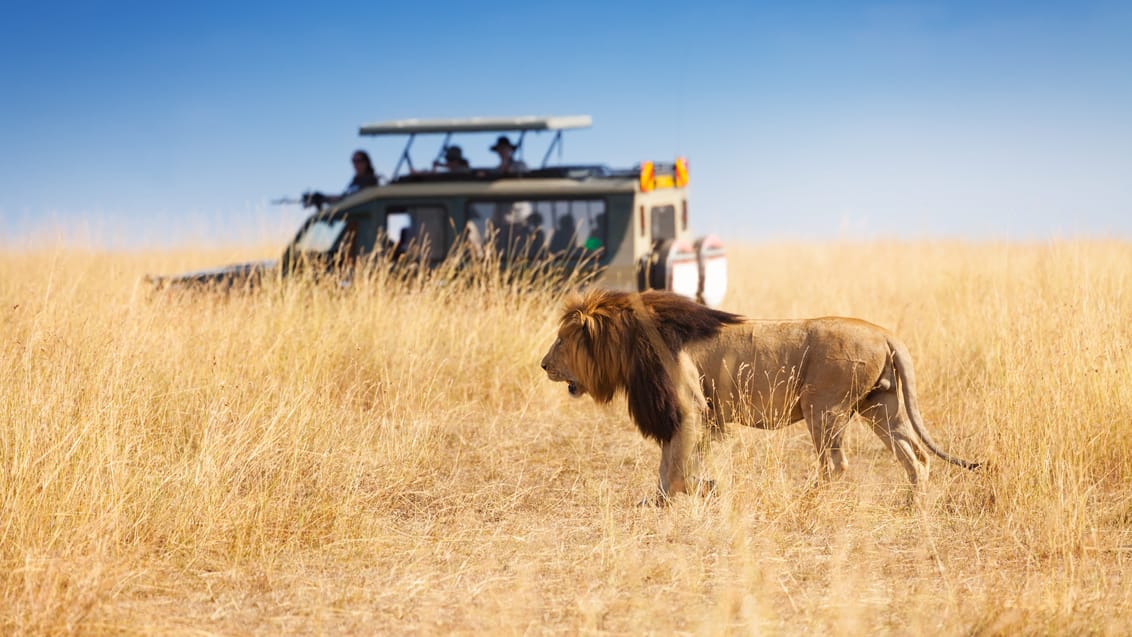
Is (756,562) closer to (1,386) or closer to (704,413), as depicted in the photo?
(704,413)

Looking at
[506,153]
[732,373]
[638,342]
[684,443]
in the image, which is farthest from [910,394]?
[506,153]

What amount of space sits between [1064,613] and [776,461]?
199cm

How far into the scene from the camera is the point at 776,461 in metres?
5.88

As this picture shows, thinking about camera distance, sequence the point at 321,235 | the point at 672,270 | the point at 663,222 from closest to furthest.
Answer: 1. the point at 672,270
2. the point at 321,235
3. the point at 663,222

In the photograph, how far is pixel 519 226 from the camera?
1077cm

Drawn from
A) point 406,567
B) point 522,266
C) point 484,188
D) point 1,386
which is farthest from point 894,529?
point 484,188

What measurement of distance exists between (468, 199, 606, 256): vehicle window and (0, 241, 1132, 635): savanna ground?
1.78 metres

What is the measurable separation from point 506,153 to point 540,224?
4.22 ft

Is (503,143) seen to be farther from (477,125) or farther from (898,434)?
(898,434)

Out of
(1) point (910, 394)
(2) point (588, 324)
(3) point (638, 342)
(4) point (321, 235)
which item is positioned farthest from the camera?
(4) point (321, 235)

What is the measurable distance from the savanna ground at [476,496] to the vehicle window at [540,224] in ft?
5.84

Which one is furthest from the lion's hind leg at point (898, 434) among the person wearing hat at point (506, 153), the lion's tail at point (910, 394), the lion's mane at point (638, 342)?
the person wearing hat at point (506, 153)

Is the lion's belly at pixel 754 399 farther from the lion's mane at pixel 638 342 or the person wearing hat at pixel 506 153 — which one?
the person wearing hat at pixel 506 153

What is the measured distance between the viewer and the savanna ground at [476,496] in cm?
425
